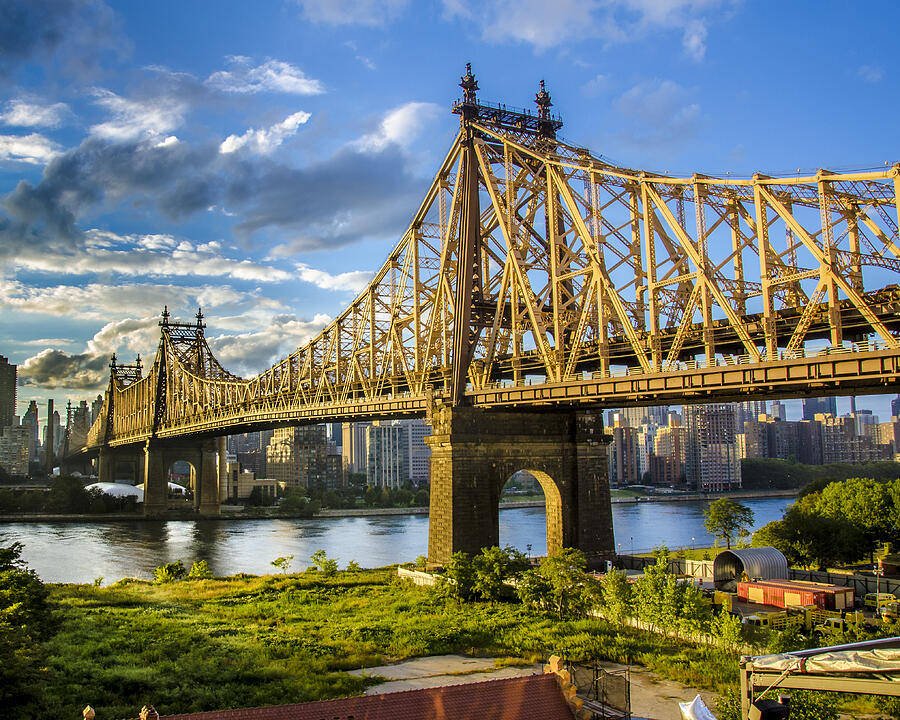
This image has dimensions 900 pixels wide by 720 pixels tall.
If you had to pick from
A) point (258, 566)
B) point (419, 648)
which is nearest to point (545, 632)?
point (419, 648)

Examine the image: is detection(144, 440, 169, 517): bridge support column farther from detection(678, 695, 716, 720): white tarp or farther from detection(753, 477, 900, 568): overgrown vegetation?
detection(678, 695, 716, 720): white tarp

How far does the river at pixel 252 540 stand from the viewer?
6112cm

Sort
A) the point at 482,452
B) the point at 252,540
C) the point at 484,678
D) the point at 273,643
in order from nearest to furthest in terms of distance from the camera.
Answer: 1. the point at 484,678
2. the point at 273,643
3. the point at 482,452
4. the point at 252,540

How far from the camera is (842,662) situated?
9164 millimetres

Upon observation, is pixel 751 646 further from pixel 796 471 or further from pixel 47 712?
pixel 796 471

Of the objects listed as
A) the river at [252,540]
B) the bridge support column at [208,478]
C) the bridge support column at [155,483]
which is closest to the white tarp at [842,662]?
the river at [252,540]

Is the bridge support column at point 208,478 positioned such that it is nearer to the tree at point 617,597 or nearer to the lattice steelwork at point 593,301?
the lattice steelwork at point 593,301

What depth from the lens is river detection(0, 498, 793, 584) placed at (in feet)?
201

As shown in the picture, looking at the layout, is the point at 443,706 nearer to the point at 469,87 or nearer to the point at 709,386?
the point at 709,386

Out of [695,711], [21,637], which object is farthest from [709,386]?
[21,637]

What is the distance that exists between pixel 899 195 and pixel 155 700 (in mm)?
23859

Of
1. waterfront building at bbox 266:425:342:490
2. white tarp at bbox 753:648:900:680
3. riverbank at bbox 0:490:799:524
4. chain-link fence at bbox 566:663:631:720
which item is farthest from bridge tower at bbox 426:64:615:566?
waterfront building at bbox 266:425:342:490

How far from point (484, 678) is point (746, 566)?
56.3 feet

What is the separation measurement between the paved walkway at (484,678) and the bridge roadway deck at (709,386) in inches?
424
